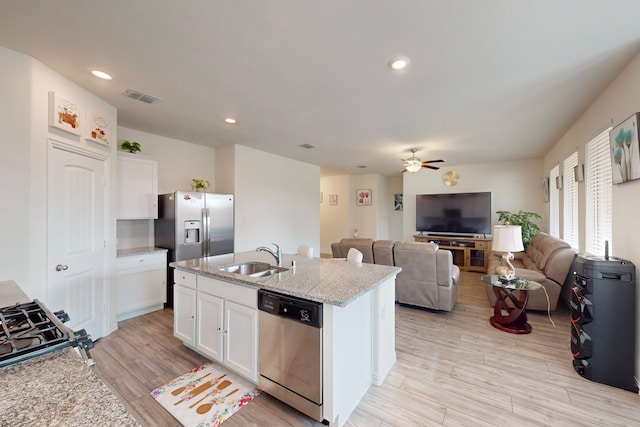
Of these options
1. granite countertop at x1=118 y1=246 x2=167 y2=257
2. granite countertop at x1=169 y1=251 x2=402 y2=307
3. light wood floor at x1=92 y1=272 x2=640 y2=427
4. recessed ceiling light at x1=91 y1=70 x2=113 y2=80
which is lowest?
light wood floor at x1=92 y1=272 x2=640 y2=427

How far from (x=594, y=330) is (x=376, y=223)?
620cm

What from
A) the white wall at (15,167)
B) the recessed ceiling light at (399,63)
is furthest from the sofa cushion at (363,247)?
the white wall at (15,167)

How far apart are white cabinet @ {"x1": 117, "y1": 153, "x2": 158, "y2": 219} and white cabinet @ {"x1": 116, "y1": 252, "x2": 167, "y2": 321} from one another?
607mm

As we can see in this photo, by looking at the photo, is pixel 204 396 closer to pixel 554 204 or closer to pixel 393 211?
pixel 554 204

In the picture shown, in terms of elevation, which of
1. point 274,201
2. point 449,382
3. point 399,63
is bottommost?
point 449,382

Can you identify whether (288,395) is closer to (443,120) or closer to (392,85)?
(392,85)

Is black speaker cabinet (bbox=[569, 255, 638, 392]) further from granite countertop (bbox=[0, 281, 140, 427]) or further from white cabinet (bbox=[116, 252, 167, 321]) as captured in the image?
white cabinet (bbox=[116, 252, 167, 321])

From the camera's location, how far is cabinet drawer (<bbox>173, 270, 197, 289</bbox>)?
2.47 meters

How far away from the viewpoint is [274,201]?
564 centimetres

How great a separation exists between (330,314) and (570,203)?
4.59m

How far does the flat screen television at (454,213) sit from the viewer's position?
6.30 meters

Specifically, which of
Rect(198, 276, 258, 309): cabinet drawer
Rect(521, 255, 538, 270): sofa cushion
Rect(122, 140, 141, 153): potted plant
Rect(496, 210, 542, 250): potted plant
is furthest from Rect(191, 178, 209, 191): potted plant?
Rect(496, 210, 542, 250): potted plant

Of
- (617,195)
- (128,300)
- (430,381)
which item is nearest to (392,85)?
(617,195)

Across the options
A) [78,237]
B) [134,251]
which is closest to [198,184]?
[134,251]
